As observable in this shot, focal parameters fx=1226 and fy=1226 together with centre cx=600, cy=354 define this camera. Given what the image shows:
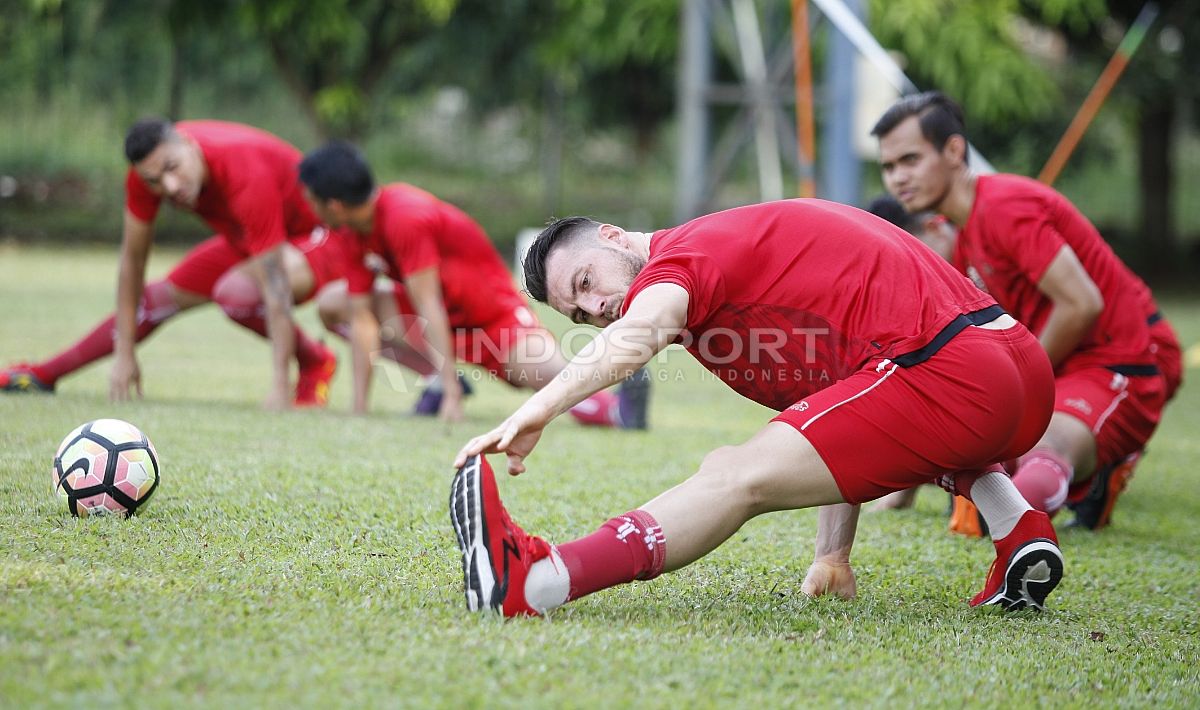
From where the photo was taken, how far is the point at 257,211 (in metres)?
6.27

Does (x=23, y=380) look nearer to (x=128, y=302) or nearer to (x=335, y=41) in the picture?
(x=128, y=302)

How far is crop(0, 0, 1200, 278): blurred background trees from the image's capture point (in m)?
20.9

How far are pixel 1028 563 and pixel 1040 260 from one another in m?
1.67

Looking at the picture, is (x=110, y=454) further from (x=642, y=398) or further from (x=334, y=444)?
(x=642, y=398)

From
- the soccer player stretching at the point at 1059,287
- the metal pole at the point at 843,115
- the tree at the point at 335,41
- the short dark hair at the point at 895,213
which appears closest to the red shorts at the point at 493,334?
the short dark hair at the point at 895,213

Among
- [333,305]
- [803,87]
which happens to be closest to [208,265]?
[333,305]

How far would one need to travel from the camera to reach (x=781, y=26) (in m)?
22.2

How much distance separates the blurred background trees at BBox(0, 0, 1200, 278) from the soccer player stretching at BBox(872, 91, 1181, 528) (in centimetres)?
1540

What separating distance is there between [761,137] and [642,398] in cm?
1007

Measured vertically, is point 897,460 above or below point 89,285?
above

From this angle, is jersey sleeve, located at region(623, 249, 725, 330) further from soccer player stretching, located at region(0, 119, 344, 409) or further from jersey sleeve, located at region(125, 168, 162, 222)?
jersey sleeve, located at region(125, 168, 162, 222)

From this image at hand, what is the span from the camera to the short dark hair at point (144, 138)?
5902 millimetres

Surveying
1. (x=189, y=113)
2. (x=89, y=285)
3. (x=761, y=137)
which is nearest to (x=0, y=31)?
(x=189, y=113)

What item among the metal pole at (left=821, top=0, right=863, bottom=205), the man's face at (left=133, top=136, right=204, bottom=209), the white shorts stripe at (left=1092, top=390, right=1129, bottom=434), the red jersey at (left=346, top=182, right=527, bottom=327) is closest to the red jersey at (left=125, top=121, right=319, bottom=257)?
the man's face at (left=133, top=136, right=204, bottom=209)
